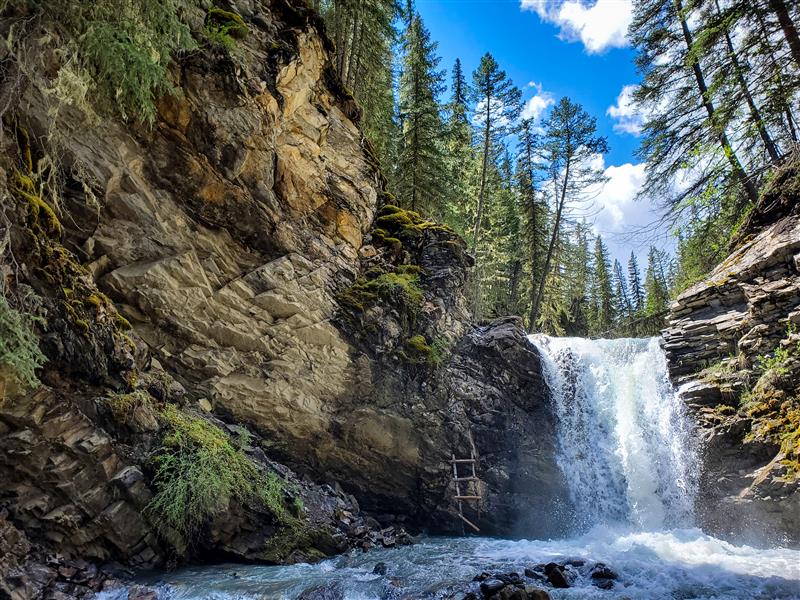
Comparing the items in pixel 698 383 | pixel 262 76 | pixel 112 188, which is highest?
pixel 262 76

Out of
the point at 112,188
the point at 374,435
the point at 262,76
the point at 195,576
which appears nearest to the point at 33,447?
the point at 195,576

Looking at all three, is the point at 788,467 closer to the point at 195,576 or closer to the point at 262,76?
the point at 195,576

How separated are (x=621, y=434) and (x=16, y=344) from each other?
15.9 meters

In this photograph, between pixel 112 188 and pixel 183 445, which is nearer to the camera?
pixel 183 445

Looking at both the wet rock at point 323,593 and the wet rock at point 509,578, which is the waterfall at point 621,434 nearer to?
the wet rock at point 509,578

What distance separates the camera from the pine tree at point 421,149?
22.0m

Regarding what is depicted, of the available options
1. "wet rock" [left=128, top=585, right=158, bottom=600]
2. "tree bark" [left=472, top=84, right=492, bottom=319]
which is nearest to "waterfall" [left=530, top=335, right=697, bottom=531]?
"tree bark" [left=472, top=84, right=492, bottom=319]

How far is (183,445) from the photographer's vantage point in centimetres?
805

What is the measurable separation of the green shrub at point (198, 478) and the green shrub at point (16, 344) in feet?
8.90

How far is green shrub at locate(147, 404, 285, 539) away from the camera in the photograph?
740 centimetres

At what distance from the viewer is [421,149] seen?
22.1 m

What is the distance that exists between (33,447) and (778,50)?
14.8 metres

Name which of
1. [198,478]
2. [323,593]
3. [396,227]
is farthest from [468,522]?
[396,227]

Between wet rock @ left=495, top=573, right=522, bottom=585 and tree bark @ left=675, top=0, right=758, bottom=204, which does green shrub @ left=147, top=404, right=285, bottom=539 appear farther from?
tree bark @ left=675, top=0, right=758, bottom=204
